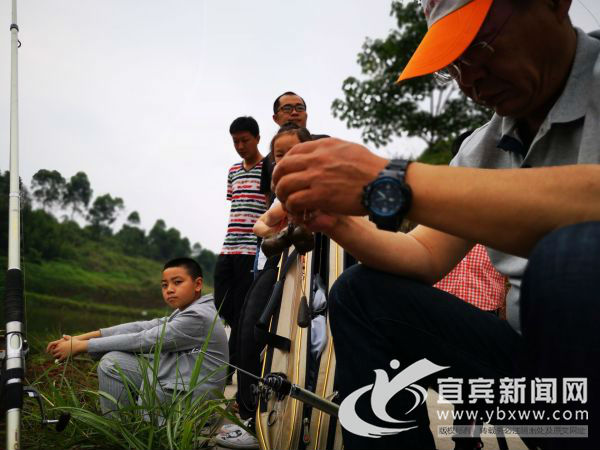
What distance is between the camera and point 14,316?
5.09 ft

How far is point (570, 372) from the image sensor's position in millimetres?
790

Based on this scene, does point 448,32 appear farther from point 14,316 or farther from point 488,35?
point 14,316

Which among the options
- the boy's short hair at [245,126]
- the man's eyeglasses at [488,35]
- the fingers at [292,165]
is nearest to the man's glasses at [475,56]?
the man's eyeglasses at [488,35]

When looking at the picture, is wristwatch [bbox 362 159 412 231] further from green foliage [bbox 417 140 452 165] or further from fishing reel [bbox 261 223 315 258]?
green foliage [bbox 417 140 452 165]

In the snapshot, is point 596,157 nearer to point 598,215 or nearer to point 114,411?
point 598,215

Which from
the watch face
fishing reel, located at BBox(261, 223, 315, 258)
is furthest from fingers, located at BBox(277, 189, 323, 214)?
fishing reel, located at BBox(261, 223, 315, 258)

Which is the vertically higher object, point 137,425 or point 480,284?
point 480,284

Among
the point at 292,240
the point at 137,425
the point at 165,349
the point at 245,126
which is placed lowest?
the point at 137,425

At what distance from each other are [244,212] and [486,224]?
2732mm

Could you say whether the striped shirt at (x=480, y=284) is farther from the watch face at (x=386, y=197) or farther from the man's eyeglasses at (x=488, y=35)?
the watch face at (x=386, y=197)

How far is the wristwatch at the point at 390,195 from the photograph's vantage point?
2.94 feet

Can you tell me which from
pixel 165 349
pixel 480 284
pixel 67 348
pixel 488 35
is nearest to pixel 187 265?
pixel 165 349

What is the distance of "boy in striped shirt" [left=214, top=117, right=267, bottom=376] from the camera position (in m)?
3.46

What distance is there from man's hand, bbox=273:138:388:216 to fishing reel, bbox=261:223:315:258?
0.69m
